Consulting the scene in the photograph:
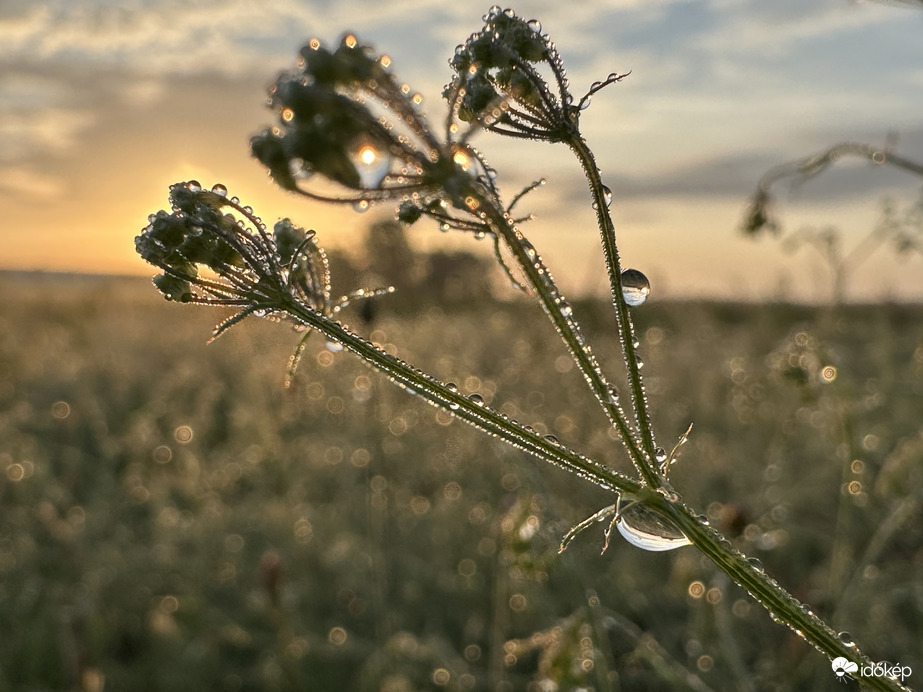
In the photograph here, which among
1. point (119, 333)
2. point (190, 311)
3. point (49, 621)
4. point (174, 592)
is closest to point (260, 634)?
point (174, 592)

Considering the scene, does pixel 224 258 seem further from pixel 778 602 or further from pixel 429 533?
pixel 429 533

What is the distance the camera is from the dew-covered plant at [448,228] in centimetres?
83

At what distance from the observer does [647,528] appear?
969 mm

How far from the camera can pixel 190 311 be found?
1308 cm

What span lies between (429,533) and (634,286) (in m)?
3.46

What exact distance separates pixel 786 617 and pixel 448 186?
527 millimetres

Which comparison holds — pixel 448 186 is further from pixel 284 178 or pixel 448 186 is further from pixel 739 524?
pixel 739 524

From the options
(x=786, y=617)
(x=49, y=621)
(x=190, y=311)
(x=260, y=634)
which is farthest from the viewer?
(x=190, y=311)

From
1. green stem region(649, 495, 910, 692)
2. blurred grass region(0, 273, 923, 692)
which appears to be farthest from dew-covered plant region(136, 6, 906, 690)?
blurred grass region(0, 273, 923, 692)

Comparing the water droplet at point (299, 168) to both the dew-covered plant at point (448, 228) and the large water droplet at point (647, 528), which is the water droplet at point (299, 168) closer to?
the dew-covered plant at point (448, 228)

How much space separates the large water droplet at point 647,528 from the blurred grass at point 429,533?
65 centimetres

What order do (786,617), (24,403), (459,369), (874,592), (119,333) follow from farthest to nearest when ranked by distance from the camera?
(119,333), (24,403), (459,369), (874,592), (786,617)

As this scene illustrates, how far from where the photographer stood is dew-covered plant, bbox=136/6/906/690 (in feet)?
2.72

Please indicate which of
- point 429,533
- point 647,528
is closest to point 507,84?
point 647,528
